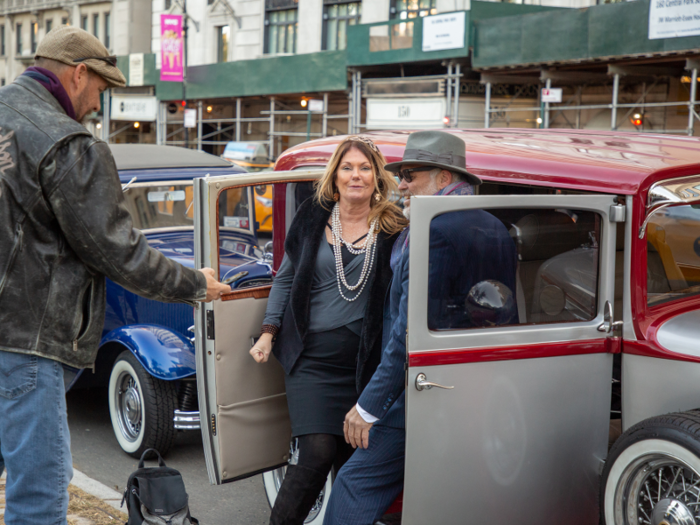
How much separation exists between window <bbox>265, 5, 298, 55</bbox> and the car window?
27017 mm

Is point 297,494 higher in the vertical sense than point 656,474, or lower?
lower

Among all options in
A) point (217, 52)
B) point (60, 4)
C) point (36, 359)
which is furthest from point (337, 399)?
point (60, 4)

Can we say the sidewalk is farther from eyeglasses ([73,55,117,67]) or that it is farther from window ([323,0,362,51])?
window ([323,0,362,51])

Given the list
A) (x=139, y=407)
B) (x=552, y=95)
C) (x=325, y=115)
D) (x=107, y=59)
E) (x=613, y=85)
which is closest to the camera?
(x=107, y=59)

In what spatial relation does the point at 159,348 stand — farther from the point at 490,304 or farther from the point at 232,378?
the point at 490,304

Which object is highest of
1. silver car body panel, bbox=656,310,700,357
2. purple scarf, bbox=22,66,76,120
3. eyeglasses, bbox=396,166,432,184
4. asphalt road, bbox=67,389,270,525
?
purple scarf, bbox=22,66,76,120

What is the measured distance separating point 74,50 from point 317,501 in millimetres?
2429

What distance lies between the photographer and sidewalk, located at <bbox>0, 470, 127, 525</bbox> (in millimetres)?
3729

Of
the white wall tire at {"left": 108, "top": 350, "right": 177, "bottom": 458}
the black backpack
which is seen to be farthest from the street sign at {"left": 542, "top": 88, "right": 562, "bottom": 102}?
the black backpack

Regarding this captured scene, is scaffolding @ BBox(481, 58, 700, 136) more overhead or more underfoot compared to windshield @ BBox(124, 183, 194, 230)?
more overhead

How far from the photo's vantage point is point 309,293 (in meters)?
3.29

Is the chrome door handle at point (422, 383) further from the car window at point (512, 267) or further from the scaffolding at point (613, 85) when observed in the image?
the scaffolding at point (613, 85)

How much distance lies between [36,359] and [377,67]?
21.4 m

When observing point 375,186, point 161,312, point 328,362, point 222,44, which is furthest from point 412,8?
point 328,362
